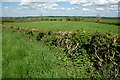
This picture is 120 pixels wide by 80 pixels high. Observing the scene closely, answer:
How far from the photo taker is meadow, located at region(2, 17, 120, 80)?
339cm

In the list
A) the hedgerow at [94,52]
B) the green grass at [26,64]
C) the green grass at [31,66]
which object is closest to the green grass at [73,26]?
the hedgerow at [94,52]

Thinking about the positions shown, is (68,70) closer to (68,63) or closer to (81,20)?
(68,63)

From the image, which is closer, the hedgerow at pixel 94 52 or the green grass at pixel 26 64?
the green grass at pixel 26 64

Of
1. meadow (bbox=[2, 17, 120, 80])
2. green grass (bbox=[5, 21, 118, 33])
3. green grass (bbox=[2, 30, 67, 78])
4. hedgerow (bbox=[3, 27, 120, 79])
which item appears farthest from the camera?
green grass (bbox=[5, 21, 118, 33])

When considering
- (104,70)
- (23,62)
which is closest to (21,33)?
(23,62)

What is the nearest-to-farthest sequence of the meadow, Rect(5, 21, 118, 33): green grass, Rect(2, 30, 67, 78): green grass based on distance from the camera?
Rect(2, 30, 67, 78): green grass, the meadow, Rect(5, 21, 118, 33): green grass

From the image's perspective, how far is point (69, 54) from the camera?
4.57m

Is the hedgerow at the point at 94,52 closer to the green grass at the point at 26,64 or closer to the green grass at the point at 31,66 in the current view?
the green grass at the point at 31,66

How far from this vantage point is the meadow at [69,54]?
133 inches

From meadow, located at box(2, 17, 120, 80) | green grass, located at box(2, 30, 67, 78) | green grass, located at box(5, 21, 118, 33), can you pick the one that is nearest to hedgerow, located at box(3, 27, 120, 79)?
meadow, located at box(2, 17, 120, 80)

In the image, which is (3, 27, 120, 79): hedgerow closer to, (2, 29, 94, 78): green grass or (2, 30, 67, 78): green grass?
(2, 29, 94, 78): green grass

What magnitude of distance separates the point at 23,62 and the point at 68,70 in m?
1.28

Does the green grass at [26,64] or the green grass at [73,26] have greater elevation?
the green grass at [73,26]

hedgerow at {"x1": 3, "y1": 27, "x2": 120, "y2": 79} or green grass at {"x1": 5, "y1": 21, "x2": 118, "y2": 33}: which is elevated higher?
green grass at {"x1": 5, "y1": 21, "x2": 118, "y2": 33}
